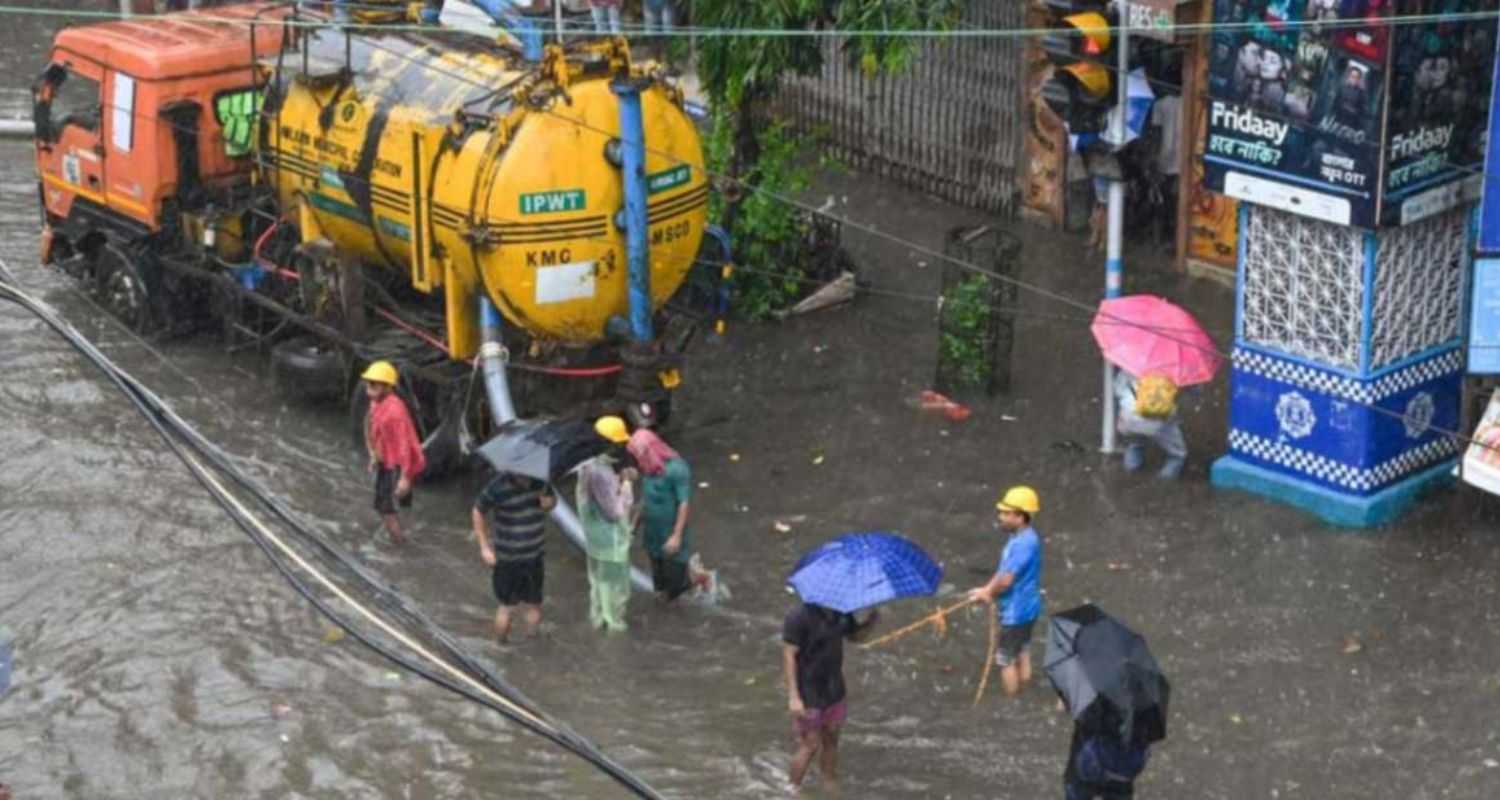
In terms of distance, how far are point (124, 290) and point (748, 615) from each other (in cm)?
746

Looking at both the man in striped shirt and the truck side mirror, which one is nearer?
the man in striped shirt

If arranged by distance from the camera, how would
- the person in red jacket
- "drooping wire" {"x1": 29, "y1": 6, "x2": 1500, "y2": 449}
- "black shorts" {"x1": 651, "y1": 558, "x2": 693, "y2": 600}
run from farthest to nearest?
the person in red jacket → "black shorts" {"x1": 651, "y1": 558, "x2": 693, "y2": 600} → "drooping wire" {"x1": 29, "y1": 6, "x2": 1500, "y2": 449}

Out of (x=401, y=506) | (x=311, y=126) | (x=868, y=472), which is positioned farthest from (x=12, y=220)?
(x=868, y=472)

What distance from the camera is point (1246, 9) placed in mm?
14867

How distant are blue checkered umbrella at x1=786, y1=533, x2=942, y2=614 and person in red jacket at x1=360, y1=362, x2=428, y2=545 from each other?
160 inches

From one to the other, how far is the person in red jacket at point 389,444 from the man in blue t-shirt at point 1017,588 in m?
4.13

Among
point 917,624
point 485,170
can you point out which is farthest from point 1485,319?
point 485,170

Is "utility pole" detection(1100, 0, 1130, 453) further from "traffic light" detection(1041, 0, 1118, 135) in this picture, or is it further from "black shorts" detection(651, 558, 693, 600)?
"black shorts" detection(651, 558, 693, 600)

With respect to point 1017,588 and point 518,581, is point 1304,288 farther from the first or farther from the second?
point 518,581

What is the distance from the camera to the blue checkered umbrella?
38.5 ft

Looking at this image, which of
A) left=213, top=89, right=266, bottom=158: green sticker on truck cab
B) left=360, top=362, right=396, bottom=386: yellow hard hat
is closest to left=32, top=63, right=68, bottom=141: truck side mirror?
left=213, top=89, right=266, bottom=158: green sticker on truck cab

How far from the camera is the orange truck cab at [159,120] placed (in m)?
18.5

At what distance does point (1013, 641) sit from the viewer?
13289 millimetres

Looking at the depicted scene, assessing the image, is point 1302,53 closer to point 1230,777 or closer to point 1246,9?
point 1246,9
